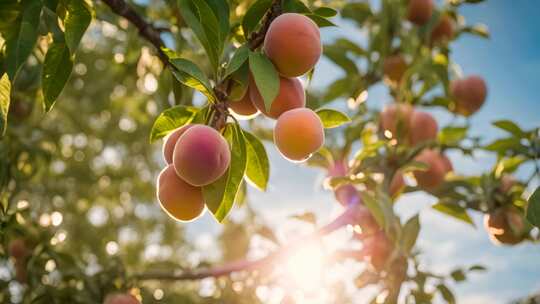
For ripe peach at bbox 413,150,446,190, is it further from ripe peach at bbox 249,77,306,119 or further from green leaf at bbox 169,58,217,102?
green leaf at bbox 169,58,217,102

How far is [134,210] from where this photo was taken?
5.98 metres

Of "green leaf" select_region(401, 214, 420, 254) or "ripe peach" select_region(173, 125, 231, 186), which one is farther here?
"green leaf" select_region(401, 214, 420, 254)

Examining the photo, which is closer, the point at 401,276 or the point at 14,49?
the point at 14,49

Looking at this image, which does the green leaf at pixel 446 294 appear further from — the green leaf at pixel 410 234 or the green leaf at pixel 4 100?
the green leaf at pixel 4 100

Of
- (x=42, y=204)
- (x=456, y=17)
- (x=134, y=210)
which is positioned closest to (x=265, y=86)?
(x=456, y=17)

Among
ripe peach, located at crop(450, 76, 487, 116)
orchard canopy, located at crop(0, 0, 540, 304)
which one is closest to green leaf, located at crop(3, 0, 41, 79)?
orchard canopy, located at crop(0, 0, 540, 304)

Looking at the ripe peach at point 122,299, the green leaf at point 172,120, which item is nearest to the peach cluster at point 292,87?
the green leaf at point 172,120

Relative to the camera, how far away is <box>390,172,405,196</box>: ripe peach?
6.65ft

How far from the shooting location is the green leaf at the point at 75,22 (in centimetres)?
112

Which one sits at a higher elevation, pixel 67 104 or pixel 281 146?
pixel 281 146

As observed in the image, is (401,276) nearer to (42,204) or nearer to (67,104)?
(42,204)

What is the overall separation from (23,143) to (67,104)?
282cm

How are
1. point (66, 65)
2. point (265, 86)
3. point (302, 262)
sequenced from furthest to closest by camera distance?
point (302, 262)
point (66, 65)
point (265, 86)

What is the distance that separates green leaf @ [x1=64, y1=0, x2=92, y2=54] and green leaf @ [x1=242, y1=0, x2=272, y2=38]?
34 centimetres
